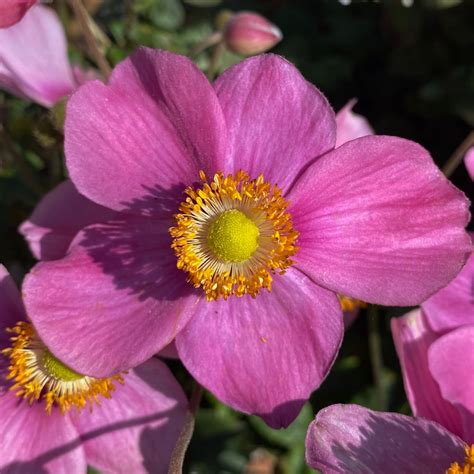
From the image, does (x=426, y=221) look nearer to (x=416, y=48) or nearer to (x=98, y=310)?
(x=98, y=310)

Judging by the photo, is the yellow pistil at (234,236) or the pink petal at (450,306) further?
the pink petal at (450,306)

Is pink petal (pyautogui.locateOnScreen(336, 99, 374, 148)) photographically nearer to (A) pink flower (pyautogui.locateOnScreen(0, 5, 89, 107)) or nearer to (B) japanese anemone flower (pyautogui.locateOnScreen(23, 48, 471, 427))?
(B) japanese anemone flower (pyautogui.locateOnScreen(23, 48, 471, 427))

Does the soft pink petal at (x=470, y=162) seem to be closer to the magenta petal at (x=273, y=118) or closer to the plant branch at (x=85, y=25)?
the magenta petal at (x=273, y=118)

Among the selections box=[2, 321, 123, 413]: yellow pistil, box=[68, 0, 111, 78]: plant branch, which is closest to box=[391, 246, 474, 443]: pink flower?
box=[2, 321, 123, 413]: yellow pistil

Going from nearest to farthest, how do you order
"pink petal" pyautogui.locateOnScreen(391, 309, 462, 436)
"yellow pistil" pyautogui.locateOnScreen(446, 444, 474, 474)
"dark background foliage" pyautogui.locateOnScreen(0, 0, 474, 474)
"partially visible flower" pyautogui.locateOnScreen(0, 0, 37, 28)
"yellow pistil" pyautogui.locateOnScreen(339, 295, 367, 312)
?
"yellow pistil" pyautogui.locateOnScreen(446, 444, 474, 474), "partially visible flower" pyautogui.locateOnScreen(0, 0, 37, 28), "pink petal" pyautogui.locateOnScreen(391, 309, 462, 436), "yellow pistil" pyautogui.locateOnScreen(339, 295, 367, 312), "dark background foliage" pyautogui.locateOnScreen(0, 0, 474, 474)

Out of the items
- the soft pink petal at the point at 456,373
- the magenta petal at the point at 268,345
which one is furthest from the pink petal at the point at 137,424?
the soft pink petal at the point at 456,373

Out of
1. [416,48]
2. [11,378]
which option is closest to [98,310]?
[11,378]
